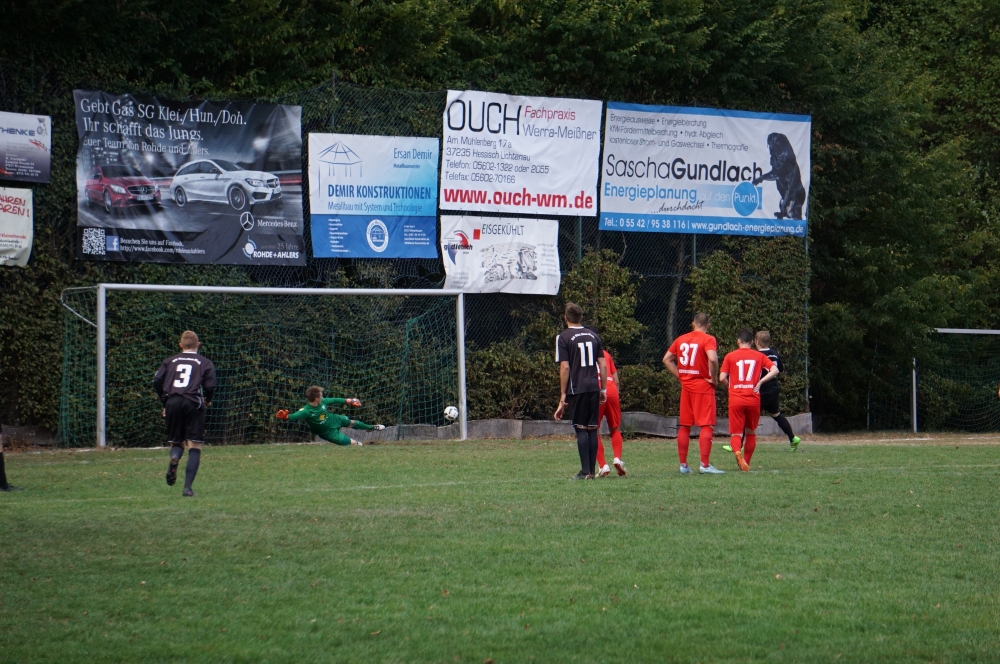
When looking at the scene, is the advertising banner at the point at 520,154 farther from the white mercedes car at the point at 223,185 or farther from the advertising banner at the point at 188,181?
the white mercedes car at the point at 223,185

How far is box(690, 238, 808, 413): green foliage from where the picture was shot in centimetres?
2356

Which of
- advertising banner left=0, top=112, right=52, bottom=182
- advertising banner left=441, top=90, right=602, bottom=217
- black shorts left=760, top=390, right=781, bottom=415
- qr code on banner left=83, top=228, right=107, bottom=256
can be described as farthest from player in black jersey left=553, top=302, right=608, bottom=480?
advertising banner left=0, top=112, right=52, bottom=182

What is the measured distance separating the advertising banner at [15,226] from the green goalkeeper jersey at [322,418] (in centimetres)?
482

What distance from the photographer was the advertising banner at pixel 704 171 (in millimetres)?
22719

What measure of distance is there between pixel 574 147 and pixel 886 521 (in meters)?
13.7

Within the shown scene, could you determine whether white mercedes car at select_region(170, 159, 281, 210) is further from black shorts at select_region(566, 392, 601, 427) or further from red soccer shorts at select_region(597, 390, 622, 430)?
black shorts at select_region(566, 392, 601, 427)

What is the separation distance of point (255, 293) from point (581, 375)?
8.26m

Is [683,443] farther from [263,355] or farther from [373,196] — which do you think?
[373,196]

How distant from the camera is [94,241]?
61.4ft

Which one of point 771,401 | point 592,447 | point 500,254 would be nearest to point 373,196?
point 500,254

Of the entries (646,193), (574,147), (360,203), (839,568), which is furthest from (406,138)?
(839,568)

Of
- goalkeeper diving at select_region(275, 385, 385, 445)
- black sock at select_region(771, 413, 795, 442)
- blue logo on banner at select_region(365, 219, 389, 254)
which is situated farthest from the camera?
blue logo on banner at select_region(365, 219, 389, 254)

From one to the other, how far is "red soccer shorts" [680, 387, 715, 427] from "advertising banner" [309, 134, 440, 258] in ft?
27.2

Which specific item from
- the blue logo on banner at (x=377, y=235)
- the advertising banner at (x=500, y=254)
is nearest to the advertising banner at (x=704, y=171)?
the advertising banner at (x=500, y=254)
